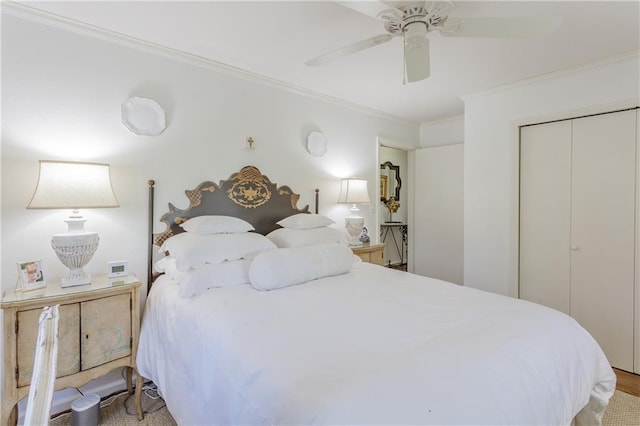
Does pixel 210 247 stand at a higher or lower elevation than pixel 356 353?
higher

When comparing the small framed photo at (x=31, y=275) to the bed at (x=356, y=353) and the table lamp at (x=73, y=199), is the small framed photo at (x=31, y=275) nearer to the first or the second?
the table lamp at (x=73, y=199)

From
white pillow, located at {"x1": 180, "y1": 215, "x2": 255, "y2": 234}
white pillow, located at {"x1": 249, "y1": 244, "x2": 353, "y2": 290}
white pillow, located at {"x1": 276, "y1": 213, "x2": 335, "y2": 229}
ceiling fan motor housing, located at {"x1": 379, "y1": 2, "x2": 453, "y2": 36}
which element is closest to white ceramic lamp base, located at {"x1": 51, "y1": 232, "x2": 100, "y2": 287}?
white pillow, located at {"x1": 180, "y1": 215, "x2": 255, "y2": 234}

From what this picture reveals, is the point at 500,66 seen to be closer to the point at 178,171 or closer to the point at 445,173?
the point at 445,173

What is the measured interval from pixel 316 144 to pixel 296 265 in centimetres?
165

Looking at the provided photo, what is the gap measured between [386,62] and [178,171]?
1.87 m

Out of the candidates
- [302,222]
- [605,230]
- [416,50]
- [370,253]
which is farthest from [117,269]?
[605,230]

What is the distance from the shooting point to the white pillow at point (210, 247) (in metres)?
1.98

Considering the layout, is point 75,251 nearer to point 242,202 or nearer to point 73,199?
point 73,199

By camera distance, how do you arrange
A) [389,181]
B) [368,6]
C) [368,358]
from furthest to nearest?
[389,181]
[368,6]
[368,358]

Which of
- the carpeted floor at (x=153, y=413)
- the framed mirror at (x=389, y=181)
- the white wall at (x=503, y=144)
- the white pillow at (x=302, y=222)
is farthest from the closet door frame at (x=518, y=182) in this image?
the framed mirror at (x=389, y=181)

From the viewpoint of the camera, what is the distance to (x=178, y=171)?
2439 millimetres

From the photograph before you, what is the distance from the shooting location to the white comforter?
930 mm

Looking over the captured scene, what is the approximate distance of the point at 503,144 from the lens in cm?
318

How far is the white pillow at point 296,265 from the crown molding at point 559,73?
2304 millimetres
